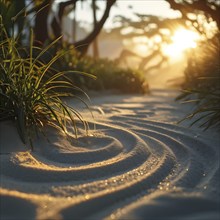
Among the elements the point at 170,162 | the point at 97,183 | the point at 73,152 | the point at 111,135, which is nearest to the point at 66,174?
the point at 97,183

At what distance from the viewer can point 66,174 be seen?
5.84ft

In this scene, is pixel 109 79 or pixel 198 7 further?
pixel 109 79

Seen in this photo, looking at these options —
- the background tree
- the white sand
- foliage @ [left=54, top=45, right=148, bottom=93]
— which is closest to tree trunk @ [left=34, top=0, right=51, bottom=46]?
foliage @ [left=54, top=45, right=148, bottom=93]

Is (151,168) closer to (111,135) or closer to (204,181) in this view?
(204,181)

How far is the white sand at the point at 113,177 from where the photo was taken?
1444 millimetres

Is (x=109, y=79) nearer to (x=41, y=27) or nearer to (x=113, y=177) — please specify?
(x=41, y=27)

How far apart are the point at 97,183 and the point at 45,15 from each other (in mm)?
5055

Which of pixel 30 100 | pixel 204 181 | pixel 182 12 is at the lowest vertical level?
pixel 204 181

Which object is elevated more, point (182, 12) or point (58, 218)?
point (182, 12)

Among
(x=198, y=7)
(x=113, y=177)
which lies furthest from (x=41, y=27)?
(x=113, y=177)

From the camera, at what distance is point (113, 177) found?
69.6 inches

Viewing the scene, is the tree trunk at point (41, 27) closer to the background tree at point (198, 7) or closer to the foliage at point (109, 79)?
the foliage at point (109, 79)

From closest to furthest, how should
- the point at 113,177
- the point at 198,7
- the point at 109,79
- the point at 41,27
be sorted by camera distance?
1. the point at 113,177
2. the point at 198,7
3. the point at 41,27
4. the point at 109,79

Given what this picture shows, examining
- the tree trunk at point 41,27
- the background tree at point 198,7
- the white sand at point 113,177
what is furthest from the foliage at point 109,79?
the white sand at point 113,177
